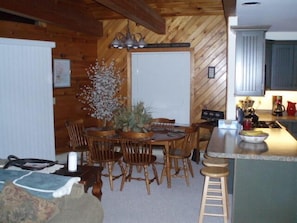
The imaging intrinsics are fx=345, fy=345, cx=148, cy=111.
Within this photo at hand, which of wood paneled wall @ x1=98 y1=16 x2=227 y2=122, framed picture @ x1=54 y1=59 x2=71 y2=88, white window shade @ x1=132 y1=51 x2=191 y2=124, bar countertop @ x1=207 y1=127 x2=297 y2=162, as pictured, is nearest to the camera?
bar countertop @ x1=207 y1=127 x2=297 y2=162

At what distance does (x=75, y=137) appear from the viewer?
18.9 ft

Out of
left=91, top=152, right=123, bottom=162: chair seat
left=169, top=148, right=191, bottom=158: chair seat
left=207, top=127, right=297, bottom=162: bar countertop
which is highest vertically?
left=207, top=127, right=297, bottom=162: bar countertop

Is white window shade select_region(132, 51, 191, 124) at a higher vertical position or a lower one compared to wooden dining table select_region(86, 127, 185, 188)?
higher

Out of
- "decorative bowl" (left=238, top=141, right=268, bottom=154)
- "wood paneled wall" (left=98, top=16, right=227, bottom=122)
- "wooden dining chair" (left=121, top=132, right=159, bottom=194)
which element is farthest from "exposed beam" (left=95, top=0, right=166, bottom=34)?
"decorative bowl" (left=238, top=141, right=268, bottom=154)

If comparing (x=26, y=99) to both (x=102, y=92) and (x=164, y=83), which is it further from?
(x=164, y=83)

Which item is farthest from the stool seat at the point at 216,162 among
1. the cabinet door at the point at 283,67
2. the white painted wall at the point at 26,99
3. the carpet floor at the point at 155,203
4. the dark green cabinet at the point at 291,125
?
the white painted wall at the point at 26,99

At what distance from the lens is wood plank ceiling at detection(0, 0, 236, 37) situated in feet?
14.4

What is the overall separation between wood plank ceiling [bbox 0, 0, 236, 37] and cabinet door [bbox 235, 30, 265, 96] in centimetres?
44

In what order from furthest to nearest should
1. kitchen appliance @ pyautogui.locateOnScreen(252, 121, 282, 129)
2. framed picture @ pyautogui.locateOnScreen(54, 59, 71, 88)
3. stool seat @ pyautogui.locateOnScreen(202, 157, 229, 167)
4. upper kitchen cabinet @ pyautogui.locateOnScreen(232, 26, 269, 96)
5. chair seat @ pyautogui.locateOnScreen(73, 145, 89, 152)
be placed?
framed picture @ pyautogui.locateOnScreen(54, 59, 71, 88) < chair seat @ pyautogui.locateOnScreen(73, 145, 89, 152) < kitchen appliance @ pyautogui.locateOnScreen(252, 121, 282, 129) < upper kitchen cabinet @ pyautogui.locateOnScreen(232, 26, 269, 96) < stool seat @ pyautogui.locateOnScreen(202, 157, 229, 167)

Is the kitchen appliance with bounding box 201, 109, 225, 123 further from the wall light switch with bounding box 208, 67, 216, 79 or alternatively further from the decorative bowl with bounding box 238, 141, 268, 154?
the decorative bowl with bounding box 238, 141, 268, 154

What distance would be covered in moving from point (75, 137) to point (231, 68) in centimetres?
277

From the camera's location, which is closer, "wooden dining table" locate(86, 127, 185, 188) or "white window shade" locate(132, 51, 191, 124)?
"wooden dining table" locate(86, 127, 185, 188)

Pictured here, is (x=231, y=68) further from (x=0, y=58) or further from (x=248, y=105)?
(x=0, y=58)

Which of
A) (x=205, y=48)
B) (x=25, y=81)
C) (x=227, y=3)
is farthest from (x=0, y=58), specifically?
(x=205, y=48)
